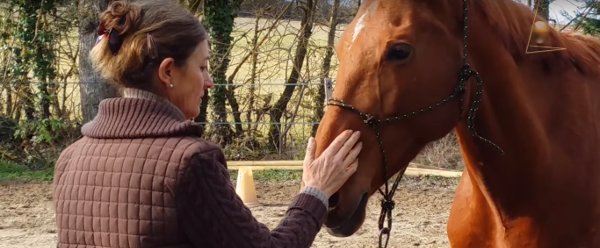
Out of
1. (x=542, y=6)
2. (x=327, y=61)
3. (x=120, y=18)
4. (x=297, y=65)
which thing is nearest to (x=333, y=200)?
(x=120, y=18)

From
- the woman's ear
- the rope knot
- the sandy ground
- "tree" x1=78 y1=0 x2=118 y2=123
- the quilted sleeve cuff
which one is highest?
the woman's ear

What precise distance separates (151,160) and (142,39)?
282mm

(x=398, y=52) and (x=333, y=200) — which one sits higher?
(x=398, y=52)

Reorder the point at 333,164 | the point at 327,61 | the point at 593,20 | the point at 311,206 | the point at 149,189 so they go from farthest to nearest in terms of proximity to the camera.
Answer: the point at 327,61
the point at 593,20
the point at 333,164
the point at 311,206
the point at 149,189

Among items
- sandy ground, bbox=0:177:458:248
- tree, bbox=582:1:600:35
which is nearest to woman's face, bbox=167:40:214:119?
sandy ground, bbox=0:177:458:248

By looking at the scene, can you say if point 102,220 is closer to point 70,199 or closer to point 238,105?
point 70,199

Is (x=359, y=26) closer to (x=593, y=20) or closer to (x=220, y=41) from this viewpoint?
(x=593, y=20)

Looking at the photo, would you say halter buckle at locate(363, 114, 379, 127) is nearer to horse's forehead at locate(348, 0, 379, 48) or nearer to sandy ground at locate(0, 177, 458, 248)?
horse's forehead at locate(348, 0, 379, 48)

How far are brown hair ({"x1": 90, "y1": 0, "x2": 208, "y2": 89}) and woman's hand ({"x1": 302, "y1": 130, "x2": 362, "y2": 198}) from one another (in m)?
0.52

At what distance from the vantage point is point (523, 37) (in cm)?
287

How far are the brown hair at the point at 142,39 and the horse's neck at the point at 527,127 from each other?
115cm

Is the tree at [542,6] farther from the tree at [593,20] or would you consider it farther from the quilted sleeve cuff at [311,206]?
the quilted sleeve cuff at [311,206]

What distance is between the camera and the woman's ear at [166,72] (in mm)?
1906

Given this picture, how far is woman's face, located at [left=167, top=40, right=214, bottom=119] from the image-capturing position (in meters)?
1.96
